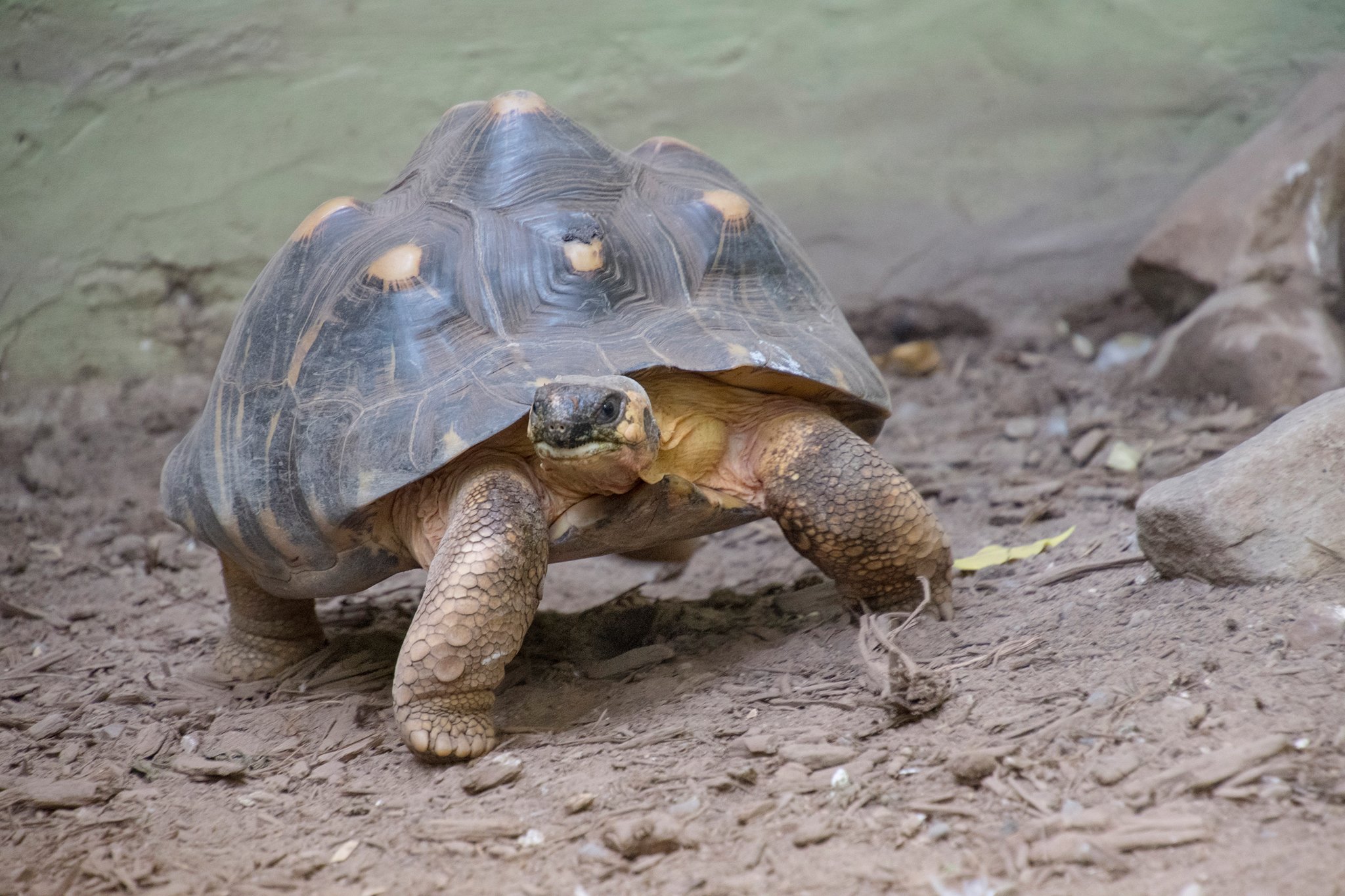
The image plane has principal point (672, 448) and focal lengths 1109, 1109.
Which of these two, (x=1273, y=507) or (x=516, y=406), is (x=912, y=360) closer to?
(x=1273, y=507)

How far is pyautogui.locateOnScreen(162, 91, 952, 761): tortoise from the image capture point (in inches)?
106

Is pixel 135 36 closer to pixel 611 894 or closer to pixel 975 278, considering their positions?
pixel 975 278

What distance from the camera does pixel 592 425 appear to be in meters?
2.51

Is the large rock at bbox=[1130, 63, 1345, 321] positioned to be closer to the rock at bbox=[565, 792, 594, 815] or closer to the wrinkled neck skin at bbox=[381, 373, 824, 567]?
the wrinkled neck skin at bbox=[381, 373, 824, 567]

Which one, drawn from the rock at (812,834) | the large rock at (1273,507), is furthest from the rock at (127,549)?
the large rock at (1273,507)

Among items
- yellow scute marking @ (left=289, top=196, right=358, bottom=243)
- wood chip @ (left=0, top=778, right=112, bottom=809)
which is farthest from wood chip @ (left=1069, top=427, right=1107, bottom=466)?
wood chip @ (left=0, top=778, right=112, bottom=809)

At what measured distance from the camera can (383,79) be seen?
6234 millimetres

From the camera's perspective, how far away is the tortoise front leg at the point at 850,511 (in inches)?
115

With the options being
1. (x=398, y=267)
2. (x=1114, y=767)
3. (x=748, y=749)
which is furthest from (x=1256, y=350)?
(x=398, y=267)

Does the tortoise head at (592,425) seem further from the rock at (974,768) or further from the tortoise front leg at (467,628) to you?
the rock at (974,768)

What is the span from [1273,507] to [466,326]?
6.69ft

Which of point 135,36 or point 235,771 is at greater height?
point 135,36

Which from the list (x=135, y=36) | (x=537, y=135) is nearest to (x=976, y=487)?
(x=537, y=135)

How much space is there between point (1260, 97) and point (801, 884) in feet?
21.4
